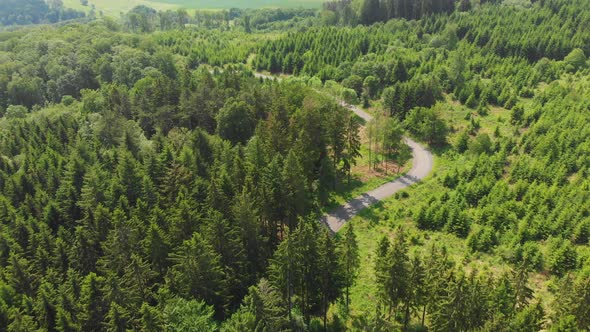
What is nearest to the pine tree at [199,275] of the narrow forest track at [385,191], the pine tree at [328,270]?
the pine tree at [328,270]

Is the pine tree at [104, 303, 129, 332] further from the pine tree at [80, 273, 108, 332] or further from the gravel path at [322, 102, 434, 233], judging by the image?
the gravel path at [322, 102, 434, 233]

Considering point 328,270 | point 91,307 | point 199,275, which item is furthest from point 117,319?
point 328,270

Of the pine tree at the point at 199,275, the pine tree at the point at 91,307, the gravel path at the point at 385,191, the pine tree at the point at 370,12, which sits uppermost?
the pine tree at the point at 370,12

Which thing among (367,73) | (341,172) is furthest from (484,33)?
(341,172)

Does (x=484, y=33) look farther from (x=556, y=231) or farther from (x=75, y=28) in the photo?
(x=75, y=28)

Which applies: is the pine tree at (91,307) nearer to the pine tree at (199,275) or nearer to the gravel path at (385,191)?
the pine tree at (199,275)

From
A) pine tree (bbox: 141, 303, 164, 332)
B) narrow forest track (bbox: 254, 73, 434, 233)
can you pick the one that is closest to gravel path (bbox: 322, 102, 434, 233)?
narrow forest track (bbox: 254, 73, 434, 233)

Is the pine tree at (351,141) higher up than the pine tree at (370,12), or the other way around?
the pine tree at (370,12)
